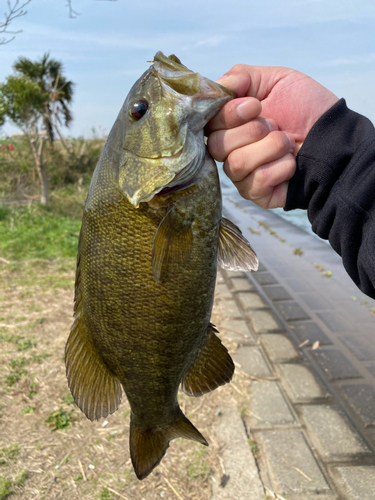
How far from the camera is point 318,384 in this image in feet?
13.9

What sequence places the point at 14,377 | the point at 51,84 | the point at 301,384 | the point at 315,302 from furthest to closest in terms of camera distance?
the point at 51,84 → the point at 315,302 → the point at 301,384 → the point at 14,377

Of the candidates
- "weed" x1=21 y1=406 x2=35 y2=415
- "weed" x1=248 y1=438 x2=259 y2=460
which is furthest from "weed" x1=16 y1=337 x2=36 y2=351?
"weed" x1=248 y1=438 x2=259 y2=460

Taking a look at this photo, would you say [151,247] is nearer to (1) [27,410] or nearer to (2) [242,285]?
(1) [27,410]

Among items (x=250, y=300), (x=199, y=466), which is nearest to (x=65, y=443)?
(x=199, y=466)

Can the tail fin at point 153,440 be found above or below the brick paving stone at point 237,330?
above

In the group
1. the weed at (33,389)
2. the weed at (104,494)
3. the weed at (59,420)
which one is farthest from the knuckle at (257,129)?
the weed at (33,389)

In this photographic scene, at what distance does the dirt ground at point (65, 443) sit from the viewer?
303cm

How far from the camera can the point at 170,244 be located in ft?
5.03

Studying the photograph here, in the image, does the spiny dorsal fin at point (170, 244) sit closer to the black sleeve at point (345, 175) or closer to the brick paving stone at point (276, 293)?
the black sleeve at point (345, 175)

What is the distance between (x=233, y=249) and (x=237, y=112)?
61cm

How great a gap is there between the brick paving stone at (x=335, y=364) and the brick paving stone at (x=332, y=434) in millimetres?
637

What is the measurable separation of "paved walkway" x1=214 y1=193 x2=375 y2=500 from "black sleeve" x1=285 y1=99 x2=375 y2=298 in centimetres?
216

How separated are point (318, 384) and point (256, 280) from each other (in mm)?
3254

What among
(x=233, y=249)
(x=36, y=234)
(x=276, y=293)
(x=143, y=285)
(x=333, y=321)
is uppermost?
(x=233, y=249)
